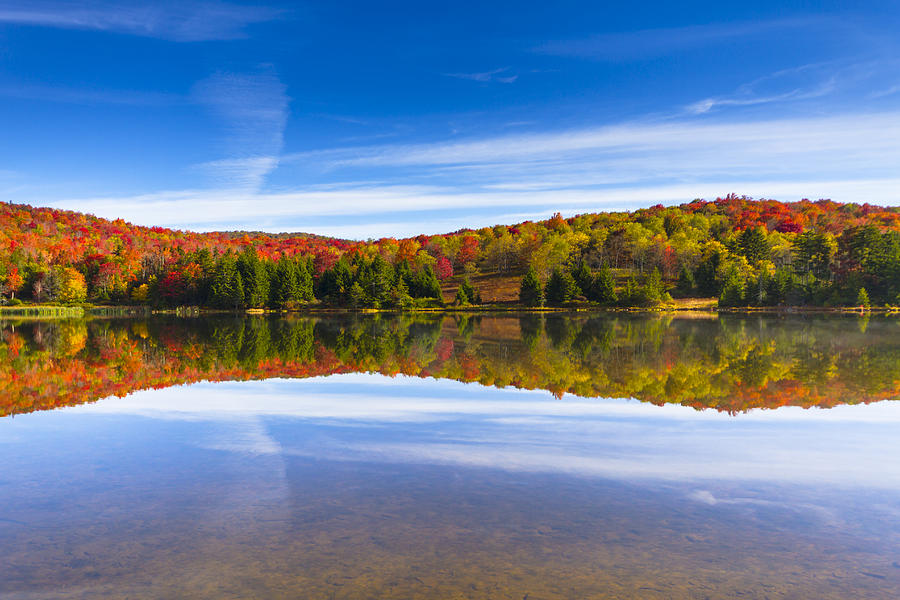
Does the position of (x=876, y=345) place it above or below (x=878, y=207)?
below

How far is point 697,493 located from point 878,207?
237332 mm

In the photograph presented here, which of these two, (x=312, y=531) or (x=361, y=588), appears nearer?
(x=361, y=588)

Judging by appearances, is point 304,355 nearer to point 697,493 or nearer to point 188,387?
point 188,387

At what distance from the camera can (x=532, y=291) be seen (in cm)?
9375

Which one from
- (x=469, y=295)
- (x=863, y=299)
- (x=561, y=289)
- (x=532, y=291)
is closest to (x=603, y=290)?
(x=561, y=289)

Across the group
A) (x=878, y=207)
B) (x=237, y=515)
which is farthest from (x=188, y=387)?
(x=878, y=207)

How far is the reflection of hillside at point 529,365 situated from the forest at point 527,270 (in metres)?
58.1

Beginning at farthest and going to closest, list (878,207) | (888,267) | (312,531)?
1. (878,207)
2. (888,267)
3. (312,531)

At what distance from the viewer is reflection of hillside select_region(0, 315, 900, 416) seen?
16.7 metres

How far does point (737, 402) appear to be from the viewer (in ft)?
49.5

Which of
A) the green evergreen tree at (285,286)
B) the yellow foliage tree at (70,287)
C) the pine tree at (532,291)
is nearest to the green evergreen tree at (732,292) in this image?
the pine tree at (532,291)

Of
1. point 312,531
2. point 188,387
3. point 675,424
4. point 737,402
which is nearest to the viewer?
point 312,531

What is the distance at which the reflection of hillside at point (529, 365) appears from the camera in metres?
16.7

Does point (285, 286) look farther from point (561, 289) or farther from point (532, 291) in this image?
point (561, 289)
